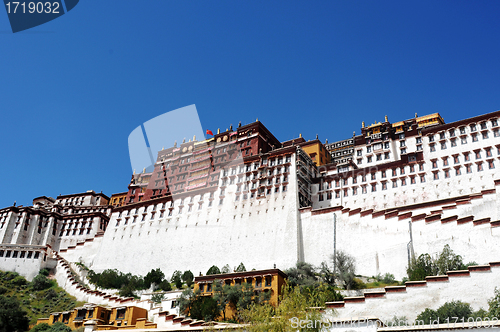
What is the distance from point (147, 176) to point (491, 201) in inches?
2524

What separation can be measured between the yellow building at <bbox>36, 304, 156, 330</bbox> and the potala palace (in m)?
20.3

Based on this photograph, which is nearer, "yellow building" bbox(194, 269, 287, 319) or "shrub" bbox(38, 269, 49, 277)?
"yellow building" bbox(194, 269, 287, 319)

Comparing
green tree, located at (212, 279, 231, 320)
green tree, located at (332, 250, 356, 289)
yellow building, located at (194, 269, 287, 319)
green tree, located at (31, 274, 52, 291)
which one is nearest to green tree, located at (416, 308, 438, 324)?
green tree, located at (332, 250, 356, 289)

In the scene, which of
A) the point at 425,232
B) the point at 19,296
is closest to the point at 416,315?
the point at 425,232

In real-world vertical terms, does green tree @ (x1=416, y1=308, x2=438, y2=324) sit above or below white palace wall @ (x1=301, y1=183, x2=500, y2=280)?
below

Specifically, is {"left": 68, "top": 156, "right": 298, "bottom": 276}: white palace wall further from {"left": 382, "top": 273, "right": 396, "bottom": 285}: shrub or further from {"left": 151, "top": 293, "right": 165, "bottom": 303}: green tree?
{"left": 382, "top": 273, "right": 396, "bottom": 285}: shrub

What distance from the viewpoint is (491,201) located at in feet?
143

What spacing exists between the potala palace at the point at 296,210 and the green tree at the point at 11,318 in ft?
75.0

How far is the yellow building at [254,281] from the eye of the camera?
40.4 metres

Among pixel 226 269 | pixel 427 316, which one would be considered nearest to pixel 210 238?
pixel 226 269

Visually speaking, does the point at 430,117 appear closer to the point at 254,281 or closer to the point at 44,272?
the point at 254,281

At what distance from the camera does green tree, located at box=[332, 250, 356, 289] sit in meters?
42.0

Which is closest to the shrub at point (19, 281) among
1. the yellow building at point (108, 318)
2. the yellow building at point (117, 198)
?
the yellow building at point (108, 318)

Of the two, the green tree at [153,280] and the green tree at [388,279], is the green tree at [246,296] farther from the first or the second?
the green tree at [153,280]
